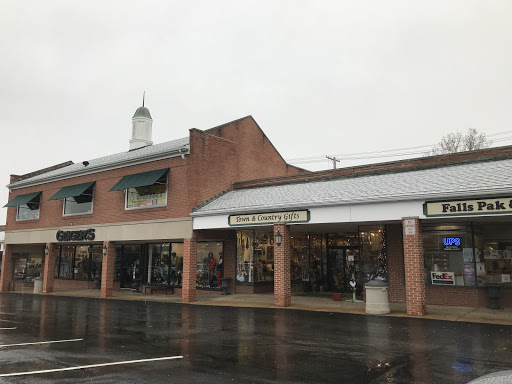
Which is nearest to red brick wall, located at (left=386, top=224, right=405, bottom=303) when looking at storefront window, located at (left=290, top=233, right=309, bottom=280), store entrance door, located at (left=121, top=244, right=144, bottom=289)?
storefront window, located at (left=290, top=233, right=309, bottom=280)

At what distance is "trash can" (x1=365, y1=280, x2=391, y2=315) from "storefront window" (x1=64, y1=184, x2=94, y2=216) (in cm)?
1864

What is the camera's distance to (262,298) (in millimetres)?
20203

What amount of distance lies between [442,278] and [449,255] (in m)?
1.00

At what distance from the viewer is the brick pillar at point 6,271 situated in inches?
1211

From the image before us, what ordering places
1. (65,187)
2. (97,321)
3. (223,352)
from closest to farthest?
(223,352), (97,321), (65,187)

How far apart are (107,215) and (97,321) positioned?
37.2 ft

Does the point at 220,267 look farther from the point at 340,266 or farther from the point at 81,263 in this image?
the point at 81,263

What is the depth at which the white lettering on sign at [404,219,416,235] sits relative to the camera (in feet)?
46.7

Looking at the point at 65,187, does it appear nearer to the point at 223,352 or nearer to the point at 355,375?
the point at 223,352

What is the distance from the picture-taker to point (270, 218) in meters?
17.7

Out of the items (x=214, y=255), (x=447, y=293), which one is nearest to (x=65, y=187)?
(x=214, y=255)

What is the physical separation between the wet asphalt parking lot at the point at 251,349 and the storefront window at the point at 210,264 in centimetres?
821

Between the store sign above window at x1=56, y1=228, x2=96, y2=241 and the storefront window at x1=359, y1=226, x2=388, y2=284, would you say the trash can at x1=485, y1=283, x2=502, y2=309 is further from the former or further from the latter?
the store sign above window at x1=56, y1=228, x2=96, y2=241

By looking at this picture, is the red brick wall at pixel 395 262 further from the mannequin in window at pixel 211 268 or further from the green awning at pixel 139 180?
the green awning at pixel 139 180
